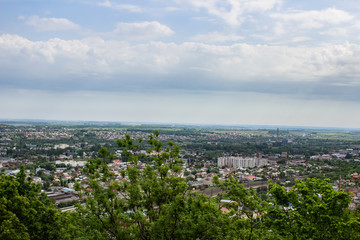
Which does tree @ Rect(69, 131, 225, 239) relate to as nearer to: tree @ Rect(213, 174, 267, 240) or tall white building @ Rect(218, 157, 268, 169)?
tree @ Rect(213, 174, 267, 240)

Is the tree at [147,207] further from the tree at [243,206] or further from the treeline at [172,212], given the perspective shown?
the tree at [243,206]

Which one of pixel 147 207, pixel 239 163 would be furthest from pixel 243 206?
pixel 239 163

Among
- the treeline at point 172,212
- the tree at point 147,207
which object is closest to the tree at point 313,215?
the treeline at point 172,212

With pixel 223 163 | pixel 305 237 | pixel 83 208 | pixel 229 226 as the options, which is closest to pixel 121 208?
pixel 83 208

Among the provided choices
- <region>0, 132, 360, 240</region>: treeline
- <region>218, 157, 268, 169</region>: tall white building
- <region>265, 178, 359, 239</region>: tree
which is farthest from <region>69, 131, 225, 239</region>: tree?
<region>218, 157, 268, 169</region>: tall white building

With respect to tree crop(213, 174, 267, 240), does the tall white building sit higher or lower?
lower

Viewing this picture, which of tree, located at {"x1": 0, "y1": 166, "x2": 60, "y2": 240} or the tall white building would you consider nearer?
tree, located at {"x1": 0, "y1": 166, "x2": 60, "y2": 240}

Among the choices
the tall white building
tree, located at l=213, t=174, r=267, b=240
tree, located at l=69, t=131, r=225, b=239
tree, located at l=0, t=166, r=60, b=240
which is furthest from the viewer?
the tall white building

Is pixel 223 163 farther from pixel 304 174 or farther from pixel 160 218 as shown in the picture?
pixel 160 218
